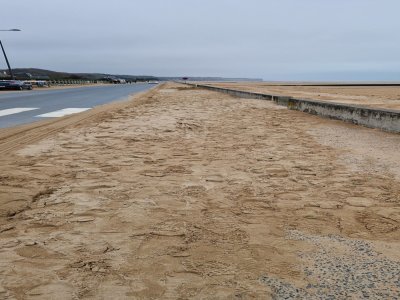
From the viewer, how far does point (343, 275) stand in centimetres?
224

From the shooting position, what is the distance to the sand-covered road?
2162 millimetres

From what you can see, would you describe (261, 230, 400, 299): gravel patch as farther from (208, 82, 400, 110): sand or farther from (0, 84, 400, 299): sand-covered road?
(208, 82, 400, 110): sand

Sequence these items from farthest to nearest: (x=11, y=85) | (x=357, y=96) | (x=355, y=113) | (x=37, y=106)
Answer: (x=11, y=85) < (x=357, y=96) < (x=37, y=106) < (x=355, y=113)

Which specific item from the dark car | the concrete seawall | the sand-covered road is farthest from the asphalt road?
the dark car

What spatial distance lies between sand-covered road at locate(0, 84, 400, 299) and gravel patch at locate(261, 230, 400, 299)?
1 centimetres

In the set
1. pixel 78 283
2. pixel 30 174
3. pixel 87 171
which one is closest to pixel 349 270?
pixel 78 283

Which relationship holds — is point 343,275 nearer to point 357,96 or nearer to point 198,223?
point 198,223

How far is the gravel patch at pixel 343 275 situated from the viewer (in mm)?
2043

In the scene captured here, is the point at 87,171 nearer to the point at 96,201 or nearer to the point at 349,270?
the point at 96,201

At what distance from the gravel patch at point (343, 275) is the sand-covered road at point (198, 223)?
1cm

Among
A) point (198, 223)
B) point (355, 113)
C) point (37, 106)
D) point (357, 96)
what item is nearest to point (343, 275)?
point (198, 223)

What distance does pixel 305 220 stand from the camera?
125 inches

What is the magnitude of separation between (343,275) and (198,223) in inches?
49.3

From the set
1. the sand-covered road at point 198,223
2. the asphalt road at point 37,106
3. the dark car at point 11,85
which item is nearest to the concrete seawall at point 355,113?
the sand-covered road at point 198,223
